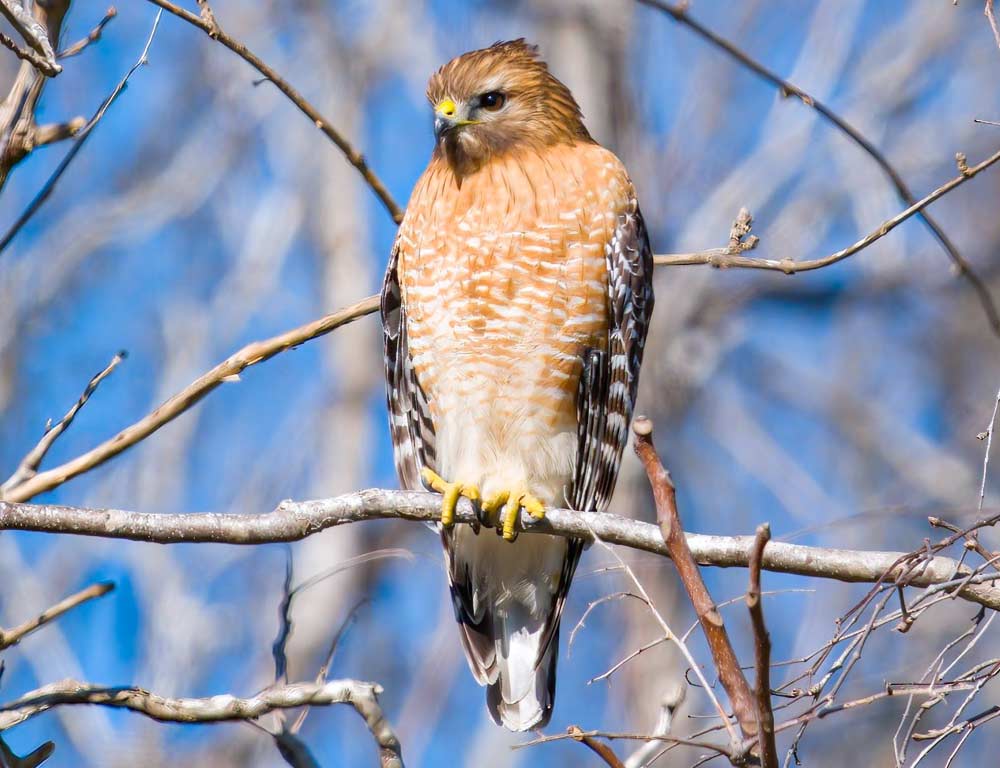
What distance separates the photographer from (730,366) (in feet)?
37.1

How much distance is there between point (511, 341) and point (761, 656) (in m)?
2.55

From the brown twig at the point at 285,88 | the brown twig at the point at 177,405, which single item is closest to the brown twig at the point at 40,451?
the brown twig at the point at 177,405

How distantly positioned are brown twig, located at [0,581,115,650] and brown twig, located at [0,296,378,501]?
0.31 meters

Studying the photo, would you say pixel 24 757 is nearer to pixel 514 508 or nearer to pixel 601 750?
pixel 601 750

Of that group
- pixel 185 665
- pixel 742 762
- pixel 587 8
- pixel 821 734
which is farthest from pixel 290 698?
pixel 587 8

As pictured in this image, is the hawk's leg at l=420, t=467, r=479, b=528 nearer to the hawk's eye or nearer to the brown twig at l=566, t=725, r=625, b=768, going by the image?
the hawk's eye

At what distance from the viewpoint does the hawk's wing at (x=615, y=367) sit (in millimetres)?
4461

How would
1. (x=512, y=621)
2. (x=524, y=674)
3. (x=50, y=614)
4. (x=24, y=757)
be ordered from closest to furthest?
1. (x=24, y=757)
2. (x=50, y=614)
3. (x=524, y=674)
4. (x=512, y=621)

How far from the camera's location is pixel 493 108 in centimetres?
478

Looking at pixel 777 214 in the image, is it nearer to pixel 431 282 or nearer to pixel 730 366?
pixel 730 366

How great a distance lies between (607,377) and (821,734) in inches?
250

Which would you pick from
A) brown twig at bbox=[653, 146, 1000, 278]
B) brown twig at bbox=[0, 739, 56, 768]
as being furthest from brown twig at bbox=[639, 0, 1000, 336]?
brown twig at bbox=[0, 739, 56, 768]

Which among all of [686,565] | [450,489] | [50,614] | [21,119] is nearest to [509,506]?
[450,489]

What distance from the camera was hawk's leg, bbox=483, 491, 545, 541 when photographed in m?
4.19
